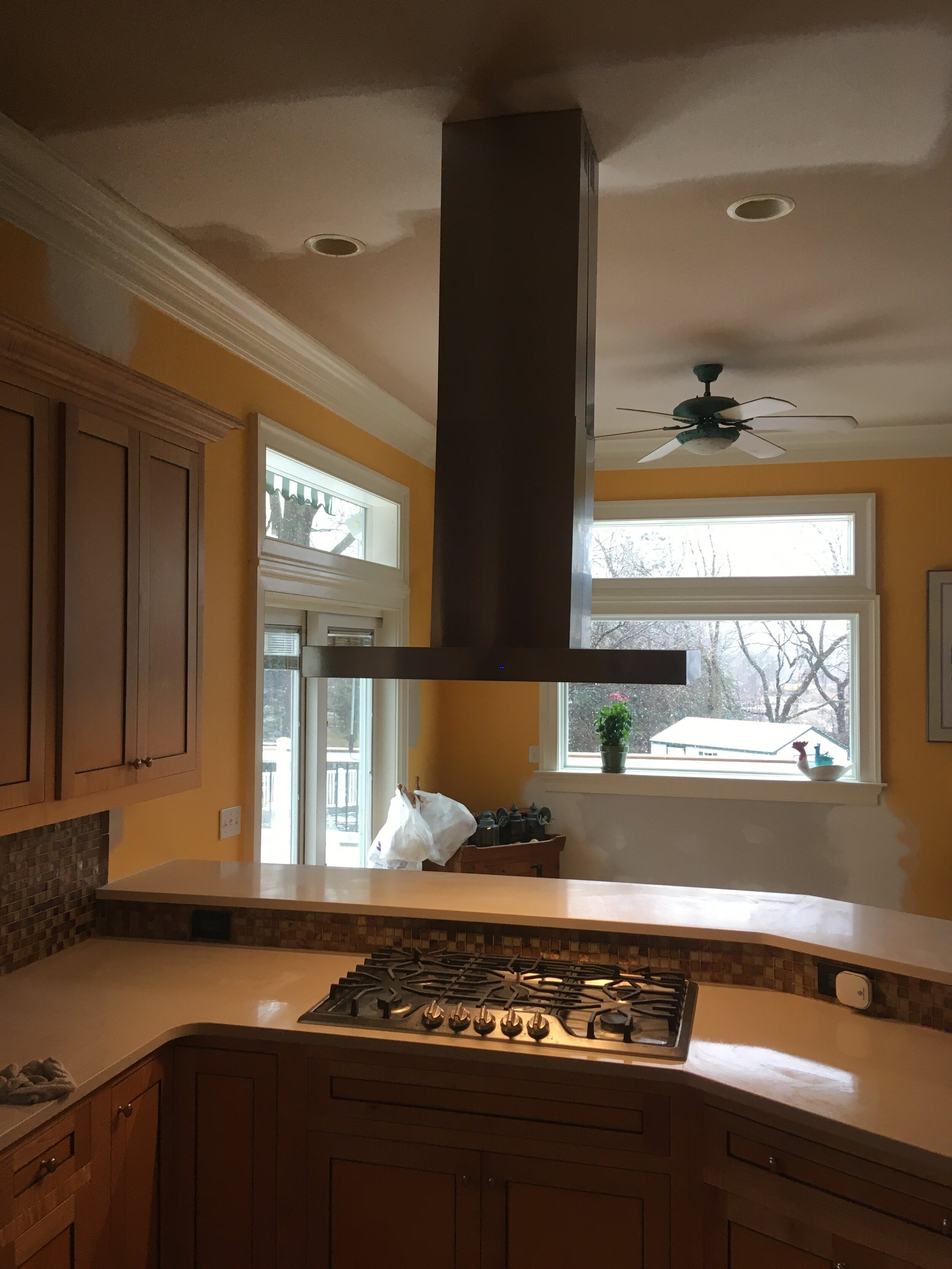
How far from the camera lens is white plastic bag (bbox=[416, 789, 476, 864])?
4.57 meters

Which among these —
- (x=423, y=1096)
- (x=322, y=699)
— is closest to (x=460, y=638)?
(x=423, y=1096)

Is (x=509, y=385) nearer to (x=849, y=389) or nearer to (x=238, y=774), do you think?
(x=238, y=774)

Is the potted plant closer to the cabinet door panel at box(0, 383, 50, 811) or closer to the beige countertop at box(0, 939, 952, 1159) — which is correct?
the beige countertop at box(0, 939, 952, 1159)

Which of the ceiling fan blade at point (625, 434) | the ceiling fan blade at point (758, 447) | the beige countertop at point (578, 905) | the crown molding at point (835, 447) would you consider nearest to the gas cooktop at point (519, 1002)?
the beige countertop at point (578, 905)

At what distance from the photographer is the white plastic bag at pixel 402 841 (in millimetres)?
4344

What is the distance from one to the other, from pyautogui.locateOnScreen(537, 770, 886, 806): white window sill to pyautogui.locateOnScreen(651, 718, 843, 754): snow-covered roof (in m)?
0.19

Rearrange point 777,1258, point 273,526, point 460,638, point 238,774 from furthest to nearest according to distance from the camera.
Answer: point 273,526, point 238,774, point 460,638, point 777,1258

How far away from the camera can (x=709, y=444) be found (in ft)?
12.9

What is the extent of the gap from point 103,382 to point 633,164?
1.39 meters

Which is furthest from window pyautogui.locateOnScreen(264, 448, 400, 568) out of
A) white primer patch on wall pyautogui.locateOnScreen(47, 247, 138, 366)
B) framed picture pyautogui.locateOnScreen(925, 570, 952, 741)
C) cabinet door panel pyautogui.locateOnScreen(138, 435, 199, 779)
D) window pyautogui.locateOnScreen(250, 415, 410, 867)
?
framed picture pyautogui.locateOnScreen(925, 570, 952, 741)

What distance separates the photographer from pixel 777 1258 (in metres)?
1.79

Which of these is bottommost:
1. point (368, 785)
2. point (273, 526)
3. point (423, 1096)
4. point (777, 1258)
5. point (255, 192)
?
point (777, 1258)

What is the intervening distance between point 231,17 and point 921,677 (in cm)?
457

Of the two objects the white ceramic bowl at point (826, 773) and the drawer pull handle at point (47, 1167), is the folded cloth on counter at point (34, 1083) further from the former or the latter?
the white ceramic bowl at point (826, 773)
